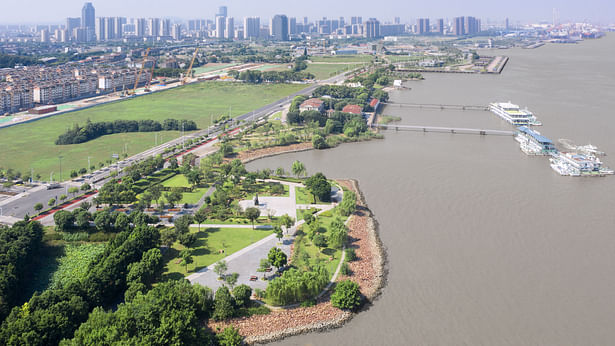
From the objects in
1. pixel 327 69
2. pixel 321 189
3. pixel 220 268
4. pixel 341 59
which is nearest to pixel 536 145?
pixel 321 189

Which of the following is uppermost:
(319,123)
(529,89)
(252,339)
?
(529,89)

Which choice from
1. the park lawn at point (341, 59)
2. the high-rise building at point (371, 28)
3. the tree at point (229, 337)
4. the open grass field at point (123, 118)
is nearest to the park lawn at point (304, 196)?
the tree at point (229, 337)

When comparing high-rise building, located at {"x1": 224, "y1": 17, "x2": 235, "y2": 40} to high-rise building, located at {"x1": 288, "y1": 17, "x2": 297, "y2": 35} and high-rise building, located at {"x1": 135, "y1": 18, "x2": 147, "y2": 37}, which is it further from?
high-rise building, located at {"x1": 288, "y1": 17, "x2": 297, "y2": 35}

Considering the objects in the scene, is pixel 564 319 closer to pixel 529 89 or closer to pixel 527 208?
pixel 527 208

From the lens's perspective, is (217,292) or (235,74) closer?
(217,292)

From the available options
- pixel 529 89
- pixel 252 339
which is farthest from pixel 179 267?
pixel 529 89

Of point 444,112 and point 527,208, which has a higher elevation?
point 444,112
